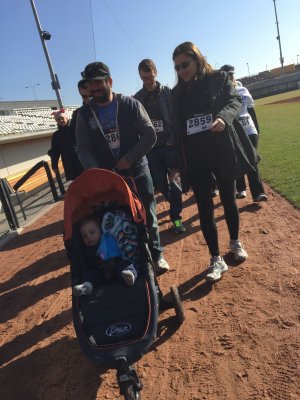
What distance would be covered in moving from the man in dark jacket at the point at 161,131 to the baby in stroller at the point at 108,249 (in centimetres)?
211

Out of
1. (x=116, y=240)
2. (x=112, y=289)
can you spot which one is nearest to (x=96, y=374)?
(x=112, y=289)

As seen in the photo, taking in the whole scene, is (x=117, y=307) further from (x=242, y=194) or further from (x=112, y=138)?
(x=242, y=194)

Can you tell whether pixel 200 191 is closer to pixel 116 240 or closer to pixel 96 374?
pixel 116 240

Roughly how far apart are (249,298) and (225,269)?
60 cm

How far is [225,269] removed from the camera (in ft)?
13.8

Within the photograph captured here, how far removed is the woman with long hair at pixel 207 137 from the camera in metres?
3.78

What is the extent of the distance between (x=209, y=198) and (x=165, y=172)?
1772 mm

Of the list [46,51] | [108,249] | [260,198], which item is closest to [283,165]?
[260,198]

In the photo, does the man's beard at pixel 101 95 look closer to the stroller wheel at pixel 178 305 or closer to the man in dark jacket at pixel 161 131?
the man in dark jacket at pixel 161 131

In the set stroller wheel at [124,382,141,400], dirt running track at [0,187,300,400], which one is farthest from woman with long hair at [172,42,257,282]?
stroller wheel at [124,382,141,400]

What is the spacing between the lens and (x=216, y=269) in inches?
163

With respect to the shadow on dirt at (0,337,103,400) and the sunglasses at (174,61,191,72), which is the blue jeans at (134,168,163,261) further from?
the shadow on dirt at (0,337,103,400)

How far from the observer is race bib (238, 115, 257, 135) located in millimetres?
6066

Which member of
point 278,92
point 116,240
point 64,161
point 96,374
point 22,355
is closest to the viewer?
point 96,374
